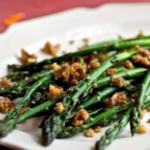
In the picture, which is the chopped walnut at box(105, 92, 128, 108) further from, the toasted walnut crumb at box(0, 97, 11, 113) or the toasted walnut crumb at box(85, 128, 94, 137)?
the toasted walnut crumb at box(0, 97, 11, 113)

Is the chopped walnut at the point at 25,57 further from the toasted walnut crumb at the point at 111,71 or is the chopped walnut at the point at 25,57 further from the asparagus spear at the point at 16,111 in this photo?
the toasted walnut crumb at the point at 111,71

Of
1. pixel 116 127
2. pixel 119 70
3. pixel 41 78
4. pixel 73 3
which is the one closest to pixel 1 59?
pixel 41 78

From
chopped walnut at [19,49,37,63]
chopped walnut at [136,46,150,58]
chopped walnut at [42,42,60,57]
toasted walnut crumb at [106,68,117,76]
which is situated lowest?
toasted walnut crumb at [106,68,117,76]

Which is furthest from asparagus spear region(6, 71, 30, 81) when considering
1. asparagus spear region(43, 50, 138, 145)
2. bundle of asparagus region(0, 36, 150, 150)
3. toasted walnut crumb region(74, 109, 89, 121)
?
toasted walnut crumb region(74, 109, 89, 121)

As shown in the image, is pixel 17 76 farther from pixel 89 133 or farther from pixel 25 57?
pixel 89 133

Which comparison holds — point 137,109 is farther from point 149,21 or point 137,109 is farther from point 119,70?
point 149,21

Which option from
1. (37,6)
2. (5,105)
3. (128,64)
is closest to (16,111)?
(5,105)

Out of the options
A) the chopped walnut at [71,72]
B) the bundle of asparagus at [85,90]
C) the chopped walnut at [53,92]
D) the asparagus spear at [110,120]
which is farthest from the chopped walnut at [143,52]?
the chopped walnut at [53,92]
